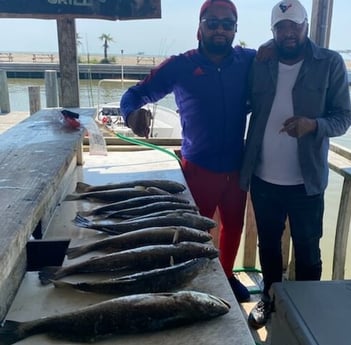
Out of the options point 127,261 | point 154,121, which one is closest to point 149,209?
point 127,261

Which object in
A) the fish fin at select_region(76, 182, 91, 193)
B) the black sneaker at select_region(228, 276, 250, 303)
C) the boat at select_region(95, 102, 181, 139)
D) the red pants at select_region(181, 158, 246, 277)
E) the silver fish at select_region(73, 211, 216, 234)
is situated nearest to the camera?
the silver fish at select_region(73, 211, 216, 234)

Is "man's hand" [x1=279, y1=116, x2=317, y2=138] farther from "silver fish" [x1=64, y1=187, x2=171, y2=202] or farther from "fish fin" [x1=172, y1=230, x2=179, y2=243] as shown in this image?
"fish fin" [x1=172, y1=230, x2=179, y2=243]

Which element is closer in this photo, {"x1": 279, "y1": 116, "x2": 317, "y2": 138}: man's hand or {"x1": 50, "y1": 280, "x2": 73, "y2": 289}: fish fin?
{"x1": 50, "y1": 280, "x2": 73, "y2": 289}: fish fin

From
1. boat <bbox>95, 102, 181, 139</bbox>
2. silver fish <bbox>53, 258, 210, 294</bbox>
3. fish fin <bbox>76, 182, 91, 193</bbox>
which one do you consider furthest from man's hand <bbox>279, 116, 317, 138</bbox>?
boat <bbox>95, 102, 181, 139</bbox>

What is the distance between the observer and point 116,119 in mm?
11922

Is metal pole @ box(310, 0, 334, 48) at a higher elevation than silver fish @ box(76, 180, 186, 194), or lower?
higher

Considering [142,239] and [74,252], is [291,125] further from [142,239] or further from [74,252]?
[74,252]

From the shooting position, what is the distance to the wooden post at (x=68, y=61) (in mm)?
3283

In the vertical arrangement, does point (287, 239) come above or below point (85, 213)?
below

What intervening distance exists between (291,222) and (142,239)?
1.29 metres

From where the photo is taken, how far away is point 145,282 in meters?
1.57

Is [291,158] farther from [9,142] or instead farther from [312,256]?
[9,142]

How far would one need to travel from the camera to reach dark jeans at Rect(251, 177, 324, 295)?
271cm

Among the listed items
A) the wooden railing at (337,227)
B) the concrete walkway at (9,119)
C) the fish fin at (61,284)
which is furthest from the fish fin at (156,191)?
the concrete walkway at (9,119)
